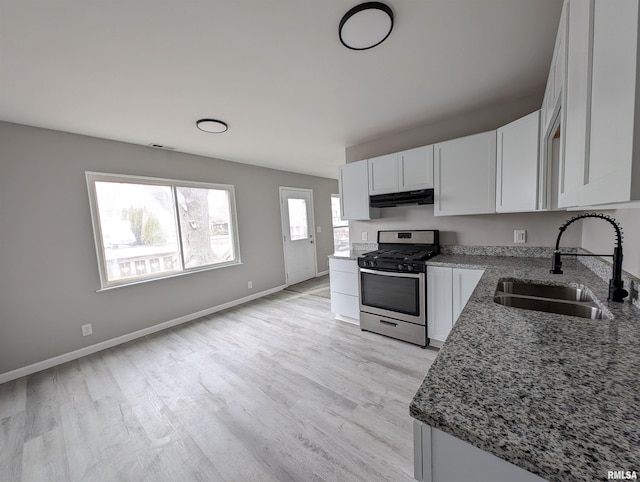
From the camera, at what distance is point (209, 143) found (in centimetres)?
321

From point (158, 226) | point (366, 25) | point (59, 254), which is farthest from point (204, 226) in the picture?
point (366, 25)

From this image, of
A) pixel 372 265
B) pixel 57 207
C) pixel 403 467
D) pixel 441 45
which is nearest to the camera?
pixel 403 467

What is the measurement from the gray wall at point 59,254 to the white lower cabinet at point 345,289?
85.0 inches

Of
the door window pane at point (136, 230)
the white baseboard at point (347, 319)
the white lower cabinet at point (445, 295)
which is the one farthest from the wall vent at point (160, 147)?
the white lower cabinet at point (445, 295)

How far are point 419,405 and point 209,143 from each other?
3544 mm

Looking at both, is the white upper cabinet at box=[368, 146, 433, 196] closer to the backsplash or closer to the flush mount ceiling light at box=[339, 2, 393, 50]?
the backsplash

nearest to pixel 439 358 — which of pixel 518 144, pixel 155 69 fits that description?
pixel 518 144

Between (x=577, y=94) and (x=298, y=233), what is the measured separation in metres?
4.86

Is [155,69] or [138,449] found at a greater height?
[155,69]

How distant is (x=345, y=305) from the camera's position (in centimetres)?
318

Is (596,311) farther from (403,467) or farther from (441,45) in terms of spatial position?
(441,45)

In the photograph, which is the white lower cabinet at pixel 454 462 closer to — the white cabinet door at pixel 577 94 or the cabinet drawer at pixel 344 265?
the white cabinet door at pixel 577 94

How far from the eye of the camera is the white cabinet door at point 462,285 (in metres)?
2.21

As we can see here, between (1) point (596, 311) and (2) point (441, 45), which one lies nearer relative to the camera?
(1) point (596, 311)
